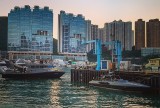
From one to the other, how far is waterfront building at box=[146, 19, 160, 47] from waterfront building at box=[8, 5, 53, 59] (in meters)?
58.1

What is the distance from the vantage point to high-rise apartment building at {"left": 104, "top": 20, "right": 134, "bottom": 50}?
146375mm

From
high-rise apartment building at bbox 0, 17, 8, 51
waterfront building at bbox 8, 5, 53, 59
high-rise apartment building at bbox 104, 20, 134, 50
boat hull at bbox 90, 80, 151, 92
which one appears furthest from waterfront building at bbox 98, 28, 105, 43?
boat hull at bbox 90, 80, 151, 92

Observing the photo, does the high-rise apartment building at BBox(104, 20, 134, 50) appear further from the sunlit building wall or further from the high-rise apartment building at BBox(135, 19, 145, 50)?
the sunlit building wall

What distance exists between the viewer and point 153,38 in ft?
459

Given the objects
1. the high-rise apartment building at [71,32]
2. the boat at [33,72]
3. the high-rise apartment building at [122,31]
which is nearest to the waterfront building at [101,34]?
the high-rise apartment building at [122,31]

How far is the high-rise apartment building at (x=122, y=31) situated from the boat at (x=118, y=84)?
321ft

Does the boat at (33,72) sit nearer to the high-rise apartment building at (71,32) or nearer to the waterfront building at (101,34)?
the waterfront building at (101,34)

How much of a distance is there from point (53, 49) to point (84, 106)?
17130 centimetres

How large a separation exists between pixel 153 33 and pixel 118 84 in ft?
316

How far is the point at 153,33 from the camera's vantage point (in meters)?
134

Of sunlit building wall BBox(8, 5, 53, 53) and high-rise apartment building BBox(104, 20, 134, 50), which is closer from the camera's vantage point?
high-rise apartment building BBox(104, 20, 134, 50)

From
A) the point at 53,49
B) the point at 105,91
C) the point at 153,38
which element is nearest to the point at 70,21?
the point at 53,49

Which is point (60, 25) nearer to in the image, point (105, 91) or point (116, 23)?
point (116, 23)

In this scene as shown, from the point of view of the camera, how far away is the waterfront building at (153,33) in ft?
431
